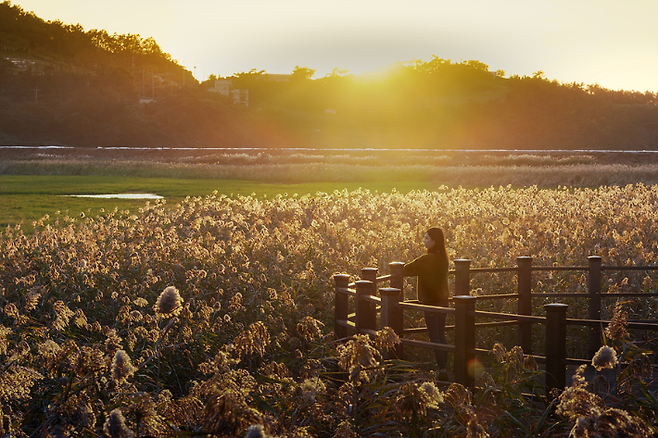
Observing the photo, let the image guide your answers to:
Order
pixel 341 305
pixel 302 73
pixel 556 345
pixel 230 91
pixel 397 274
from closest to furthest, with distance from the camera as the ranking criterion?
pixel 556 345, pixel 341 305, pixel 397 274, pixel 230 91, pixel 302 73

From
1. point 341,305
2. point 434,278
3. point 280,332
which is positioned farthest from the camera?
point 280,332

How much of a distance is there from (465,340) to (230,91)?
164 metres

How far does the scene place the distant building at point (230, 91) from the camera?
518 feet

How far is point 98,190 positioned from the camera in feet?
133

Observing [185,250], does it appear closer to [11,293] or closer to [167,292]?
[11,293]

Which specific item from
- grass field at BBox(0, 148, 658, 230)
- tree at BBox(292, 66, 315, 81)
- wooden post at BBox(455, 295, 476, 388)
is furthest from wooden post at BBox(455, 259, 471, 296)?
tree at BBox(292, 66, 315, 81)

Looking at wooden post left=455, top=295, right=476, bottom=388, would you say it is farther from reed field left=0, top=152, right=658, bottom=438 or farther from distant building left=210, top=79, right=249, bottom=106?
distant building left=210, top=79, right=249, bottom=106

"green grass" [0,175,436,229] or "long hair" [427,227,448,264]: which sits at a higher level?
"long hair" [427,227,448,264]

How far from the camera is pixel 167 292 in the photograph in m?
4.17

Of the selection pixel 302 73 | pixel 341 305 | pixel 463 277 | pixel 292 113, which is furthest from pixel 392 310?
pixel 302 73

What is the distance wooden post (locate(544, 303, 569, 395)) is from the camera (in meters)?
6.07

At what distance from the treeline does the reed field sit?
104 m

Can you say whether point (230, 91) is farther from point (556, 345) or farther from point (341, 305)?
point (556, 345)

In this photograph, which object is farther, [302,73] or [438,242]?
[302,73]
